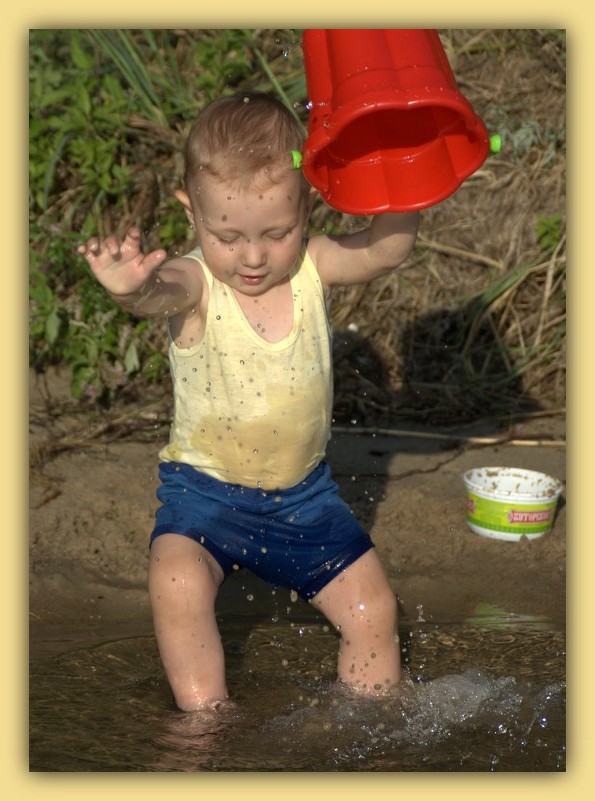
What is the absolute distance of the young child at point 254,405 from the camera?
2887mm

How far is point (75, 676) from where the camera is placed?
317cm

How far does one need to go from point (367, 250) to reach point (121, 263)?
2.27 ft

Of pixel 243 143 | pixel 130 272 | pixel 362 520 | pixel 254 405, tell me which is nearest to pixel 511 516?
pixel 362 520

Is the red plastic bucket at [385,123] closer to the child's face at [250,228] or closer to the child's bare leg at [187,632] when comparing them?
the child's face at [250,228]

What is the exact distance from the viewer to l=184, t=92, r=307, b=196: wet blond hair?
2.88 m

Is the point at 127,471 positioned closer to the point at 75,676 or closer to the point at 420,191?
the point at 75,676

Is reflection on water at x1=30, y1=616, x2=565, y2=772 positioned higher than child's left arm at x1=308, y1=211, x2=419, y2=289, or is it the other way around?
child's left arm at x1=308, y1=211, x2=419, y2=289

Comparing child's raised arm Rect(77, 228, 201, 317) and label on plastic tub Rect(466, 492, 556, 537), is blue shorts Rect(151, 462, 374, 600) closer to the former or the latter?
child's raised arm Rect(77, 228, 201, 317)

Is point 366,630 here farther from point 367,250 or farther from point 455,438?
point 455,438

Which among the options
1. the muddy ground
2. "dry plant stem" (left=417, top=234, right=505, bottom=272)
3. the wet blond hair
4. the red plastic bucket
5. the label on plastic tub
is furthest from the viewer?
"dry plant stem" (left=417, top=234, right=505, bottom=272)

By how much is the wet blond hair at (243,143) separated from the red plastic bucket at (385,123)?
0.42ft

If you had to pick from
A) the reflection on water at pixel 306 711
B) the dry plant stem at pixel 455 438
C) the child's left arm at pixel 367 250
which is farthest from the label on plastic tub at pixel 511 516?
the child's left arm at pixel 367 250

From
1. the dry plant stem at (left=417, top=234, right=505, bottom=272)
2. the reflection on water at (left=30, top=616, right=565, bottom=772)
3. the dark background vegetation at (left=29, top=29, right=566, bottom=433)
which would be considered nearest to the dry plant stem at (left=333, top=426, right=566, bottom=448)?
the dark background vegetation at (left=29, top=29, right=566, bottom=433)

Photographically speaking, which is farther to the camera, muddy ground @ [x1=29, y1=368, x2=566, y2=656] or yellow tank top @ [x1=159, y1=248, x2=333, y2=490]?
muddy ground @ [x1=29, y1=368, x2=566, y2=656]
